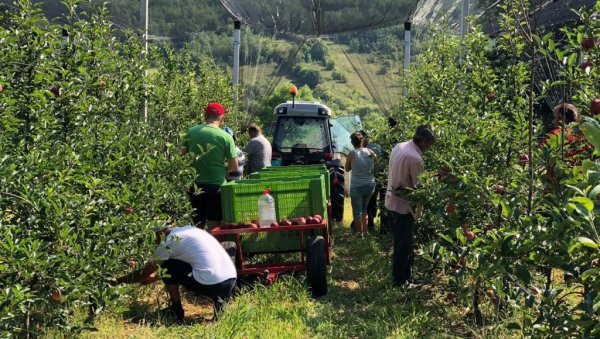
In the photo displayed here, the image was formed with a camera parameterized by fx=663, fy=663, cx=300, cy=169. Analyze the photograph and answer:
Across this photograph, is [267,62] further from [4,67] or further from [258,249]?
[4,67]

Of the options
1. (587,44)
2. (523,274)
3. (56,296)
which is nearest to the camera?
(523,274)

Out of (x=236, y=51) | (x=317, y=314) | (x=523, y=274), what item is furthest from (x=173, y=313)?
(x=236, y=51)

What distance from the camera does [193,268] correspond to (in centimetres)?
500

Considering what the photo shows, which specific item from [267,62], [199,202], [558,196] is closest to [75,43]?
[199,202]

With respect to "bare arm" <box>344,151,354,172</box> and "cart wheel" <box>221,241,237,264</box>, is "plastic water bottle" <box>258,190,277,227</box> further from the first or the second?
"bare arm" <box>344,151,354,172</box>

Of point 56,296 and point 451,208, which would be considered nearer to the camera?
point 56,296

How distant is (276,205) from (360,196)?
3016 mm

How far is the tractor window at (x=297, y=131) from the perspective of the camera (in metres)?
11.6

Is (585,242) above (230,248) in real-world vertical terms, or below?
Answer: above

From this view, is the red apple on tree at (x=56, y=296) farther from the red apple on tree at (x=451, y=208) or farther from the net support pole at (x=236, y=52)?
the net support pole at (x=236, y=52)

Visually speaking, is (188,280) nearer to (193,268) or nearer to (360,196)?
(193,268)

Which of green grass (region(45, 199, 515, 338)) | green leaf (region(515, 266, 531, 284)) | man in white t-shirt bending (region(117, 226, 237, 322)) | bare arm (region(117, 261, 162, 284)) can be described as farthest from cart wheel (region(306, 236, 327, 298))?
green leaf (region(515, 266, 531, 284))

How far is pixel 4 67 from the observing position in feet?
11.2

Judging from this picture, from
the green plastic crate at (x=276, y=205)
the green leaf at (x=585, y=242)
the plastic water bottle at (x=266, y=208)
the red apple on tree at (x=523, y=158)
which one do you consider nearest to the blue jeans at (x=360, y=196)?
the green plastic crate at (x=276, y=205)
